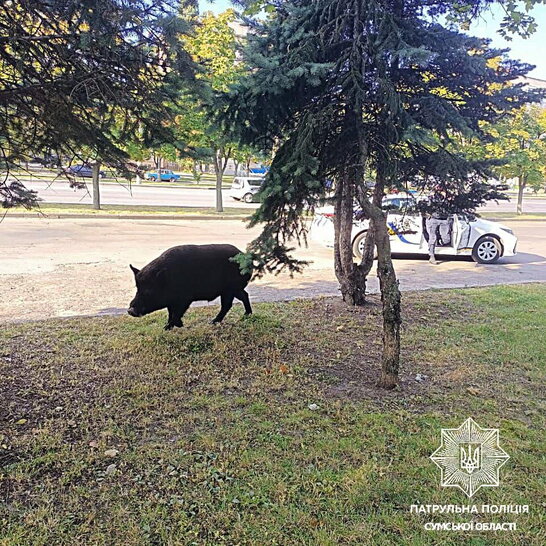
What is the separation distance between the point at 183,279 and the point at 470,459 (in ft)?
11.7

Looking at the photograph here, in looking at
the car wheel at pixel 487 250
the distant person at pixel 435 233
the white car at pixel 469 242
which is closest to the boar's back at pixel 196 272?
the white car at pixel 469 242

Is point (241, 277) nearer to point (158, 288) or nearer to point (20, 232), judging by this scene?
point (158, 288)

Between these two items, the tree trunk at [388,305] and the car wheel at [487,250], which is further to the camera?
the car wheel at [487,250]

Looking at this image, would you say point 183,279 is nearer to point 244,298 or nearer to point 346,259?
point 244,298

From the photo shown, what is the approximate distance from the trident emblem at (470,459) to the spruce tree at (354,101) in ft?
3.75

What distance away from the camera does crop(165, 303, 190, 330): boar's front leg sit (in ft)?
18.8

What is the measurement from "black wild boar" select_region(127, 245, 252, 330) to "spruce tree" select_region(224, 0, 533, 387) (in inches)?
35.0

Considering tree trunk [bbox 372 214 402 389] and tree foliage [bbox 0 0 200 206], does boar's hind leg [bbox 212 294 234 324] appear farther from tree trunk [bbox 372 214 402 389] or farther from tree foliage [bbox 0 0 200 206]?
tree foliage [bbox 0 0 200 206]

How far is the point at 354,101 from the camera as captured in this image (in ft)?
14.6

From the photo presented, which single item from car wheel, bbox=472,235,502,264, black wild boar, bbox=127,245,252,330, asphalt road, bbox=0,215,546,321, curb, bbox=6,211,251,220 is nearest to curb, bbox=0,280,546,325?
asphalt road, bbox=0,215,546,321

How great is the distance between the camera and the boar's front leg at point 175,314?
226 inches

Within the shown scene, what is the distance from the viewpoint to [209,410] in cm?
408

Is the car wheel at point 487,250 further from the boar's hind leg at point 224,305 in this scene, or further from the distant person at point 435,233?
the boar's hind leg at point 224,305

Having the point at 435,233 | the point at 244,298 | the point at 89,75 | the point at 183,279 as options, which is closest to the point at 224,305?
the point at 244,298
